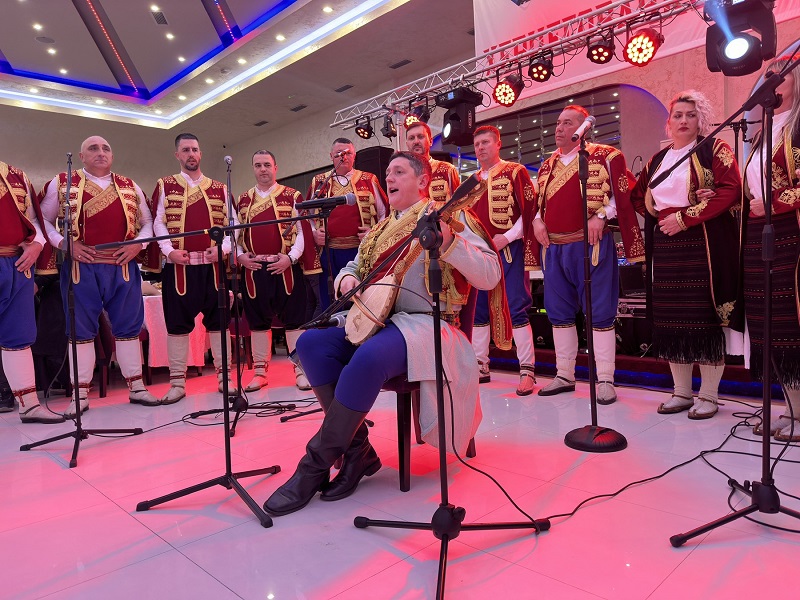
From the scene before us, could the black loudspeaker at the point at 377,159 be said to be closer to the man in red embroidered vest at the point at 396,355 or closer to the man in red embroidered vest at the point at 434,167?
the man in red embroidered vest at the point at 434,167

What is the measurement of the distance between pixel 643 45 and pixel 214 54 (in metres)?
6.35

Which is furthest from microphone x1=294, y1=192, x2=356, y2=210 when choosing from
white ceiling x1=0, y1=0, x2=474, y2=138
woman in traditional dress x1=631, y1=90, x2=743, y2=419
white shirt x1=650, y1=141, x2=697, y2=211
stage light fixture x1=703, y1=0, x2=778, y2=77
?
white ceiling x1=0, y1=0, x2=474, y2=138

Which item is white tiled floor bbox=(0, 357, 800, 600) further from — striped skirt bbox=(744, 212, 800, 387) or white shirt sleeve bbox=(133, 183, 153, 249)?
white shirt sleeve bbox=(133, 183, 153, 249)

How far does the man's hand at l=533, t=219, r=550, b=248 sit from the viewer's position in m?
3.76

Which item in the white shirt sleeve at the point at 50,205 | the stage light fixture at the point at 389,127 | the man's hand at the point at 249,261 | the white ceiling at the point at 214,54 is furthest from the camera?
the stage light fixture at the point at 389,127

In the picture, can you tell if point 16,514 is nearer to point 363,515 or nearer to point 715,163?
point 363,515

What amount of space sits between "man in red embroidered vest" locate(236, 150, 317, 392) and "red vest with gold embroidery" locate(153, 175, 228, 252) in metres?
0.26

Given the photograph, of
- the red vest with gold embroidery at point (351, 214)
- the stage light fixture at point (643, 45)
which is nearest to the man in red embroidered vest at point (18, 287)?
the red vest with gold embroidery at point (351, 214)

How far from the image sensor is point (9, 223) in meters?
3.50

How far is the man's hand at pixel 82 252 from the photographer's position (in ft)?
12.2

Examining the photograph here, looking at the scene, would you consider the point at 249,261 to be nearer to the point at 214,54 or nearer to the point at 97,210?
the point at 97,210

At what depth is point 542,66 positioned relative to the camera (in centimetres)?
588

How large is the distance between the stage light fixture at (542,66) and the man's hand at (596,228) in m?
3.08

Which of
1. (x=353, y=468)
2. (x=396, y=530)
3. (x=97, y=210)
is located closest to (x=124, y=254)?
(x=97, y=210)
